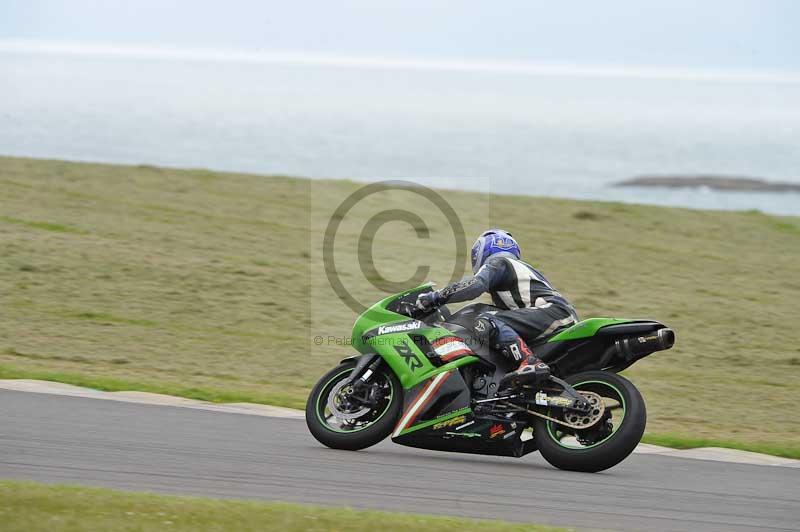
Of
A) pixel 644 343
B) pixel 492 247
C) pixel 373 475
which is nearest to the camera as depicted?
pixel 373 475

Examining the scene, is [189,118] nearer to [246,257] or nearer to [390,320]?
[246,257]

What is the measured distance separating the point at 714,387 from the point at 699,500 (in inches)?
286

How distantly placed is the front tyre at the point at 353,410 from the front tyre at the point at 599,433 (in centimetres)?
120

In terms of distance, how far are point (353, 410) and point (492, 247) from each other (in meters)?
1.77

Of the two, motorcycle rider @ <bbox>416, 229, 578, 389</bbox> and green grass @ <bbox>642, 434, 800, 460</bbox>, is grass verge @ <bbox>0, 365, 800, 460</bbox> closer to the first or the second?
green grass @ <bbox>642, 434, 800, 460</bbox>

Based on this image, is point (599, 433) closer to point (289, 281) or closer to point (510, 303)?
point (510, 303)

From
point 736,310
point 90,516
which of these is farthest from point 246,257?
point 90,516

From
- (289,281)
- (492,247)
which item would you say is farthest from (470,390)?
(289,281)

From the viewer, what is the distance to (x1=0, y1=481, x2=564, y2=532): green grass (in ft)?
19.2

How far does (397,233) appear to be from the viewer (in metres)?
22.8

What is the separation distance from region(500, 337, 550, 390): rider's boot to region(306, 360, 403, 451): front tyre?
95 cm

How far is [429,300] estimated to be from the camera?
8.67 meters

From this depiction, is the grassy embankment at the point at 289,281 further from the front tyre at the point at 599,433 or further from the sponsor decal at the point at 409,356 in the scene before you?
the sponsor decal at the point at 409,356

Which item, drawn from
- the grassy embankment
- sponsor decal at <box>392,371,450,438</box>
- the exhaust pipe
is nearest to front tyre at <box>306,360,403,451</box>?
sponsor decal at <box>392,371,450,438</box>
